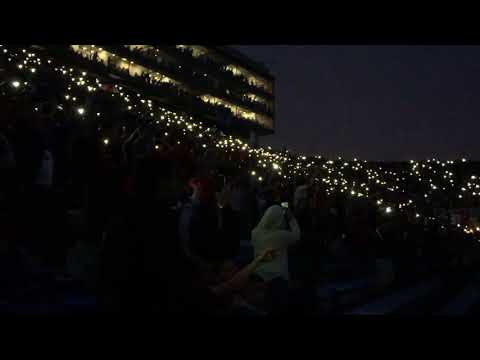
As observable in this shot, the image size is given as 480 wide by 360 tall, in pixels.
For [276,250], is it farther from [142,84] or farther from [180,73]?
[180,73]

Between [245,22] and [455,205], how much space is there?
23.0 m

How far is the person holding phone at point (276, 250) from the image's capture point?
3918 mm

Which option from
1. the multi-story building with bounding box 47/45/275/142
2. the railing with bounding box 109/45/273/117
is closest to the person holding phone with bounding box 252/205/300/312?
the multi-story building with bounding box 47/45/275/142

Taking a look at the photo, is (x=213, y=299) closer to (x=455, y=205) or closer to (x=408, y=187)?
(x=408, y=187)

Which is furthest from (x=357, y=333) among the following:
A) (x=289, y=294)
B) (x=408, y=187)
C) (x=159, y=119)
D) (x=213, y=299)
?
(x=408, y=187)

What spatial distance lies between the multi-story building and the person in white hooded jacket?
628 inches

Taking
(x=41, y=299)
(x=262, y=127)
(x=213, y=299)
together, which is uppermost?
(x=262, y=127)

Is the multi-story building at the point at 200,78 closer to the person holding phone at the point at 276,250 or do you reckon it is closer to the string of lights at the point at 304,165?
the string of lights at the point at 304,165

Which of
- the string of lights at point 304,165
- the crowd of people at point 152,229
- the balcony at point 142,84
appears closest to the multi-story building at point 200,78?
the balcony at point 142,84

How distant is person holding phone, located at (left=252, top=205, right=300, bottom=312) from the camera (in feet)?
12.9

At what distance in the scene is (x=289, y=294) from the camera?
4.03 meters

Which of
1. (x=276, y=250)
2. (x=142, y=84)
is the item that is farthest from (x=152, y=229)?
(x=142, y=84)

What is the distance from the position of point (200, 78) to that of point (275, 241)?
34706 mm

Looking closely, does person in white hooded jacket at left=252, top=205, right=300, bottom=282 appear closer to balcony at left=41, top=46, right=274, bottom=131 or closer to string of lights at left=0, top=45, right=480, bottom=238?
string of lights at left=0, top=45, right=480, bottom=238
